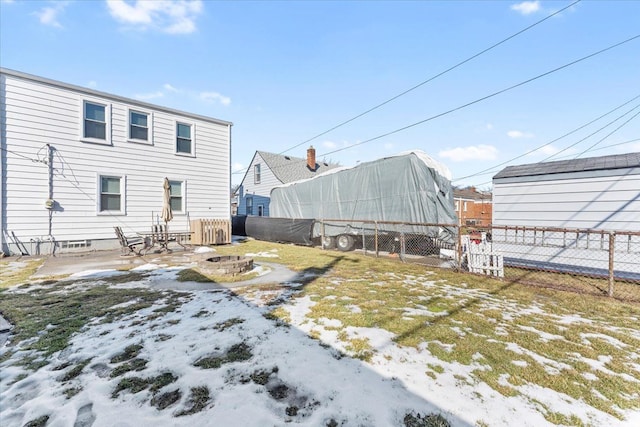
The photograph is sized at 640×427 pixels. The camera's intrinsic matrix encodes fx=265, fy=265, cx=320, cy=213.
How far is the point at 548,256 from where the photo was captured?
276 inches

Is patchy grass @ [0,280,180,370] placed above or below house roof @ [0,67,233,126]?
below

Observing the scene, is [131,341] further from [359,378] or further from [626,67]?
[626,67]

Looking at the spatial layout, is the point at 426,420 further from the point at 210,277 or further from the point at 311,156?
the point at 311,156

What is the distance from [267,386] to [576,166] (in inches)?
347

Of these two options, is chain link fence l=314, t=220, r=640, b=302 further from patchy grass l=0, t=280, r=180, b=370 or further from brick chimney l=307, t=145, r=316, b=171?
brick chimney l=307, t=145, r=316, b=171

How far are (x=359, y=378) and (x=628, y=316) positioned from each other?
183 inches

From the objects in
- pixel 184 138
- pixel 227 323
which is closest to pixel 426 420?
pixel 227 323

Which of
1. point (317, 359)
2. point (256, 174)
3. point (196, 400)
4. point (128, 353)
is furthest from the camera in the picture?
point (256, 174)

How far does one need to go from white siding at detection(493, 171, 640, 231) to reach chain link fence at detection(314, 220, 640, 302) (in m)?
0.33

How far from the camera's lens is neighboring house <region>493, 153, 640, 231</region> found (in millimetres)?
6020

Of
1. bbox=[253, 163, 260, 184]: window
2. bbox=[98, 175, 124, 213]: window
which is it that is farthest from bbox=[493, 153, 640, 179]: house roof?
bbox=[253, 163, 260, 184]: window

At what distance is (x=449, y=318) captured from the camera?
380 centimetres

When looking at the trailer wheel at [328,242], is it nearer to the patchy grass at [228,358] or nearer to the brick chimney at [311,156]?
the patchy grass at [228,358]

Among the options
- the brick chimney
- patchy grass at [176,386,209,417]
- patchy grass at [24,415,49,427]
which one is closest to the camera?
patchy grass at [24,415,49,427]
